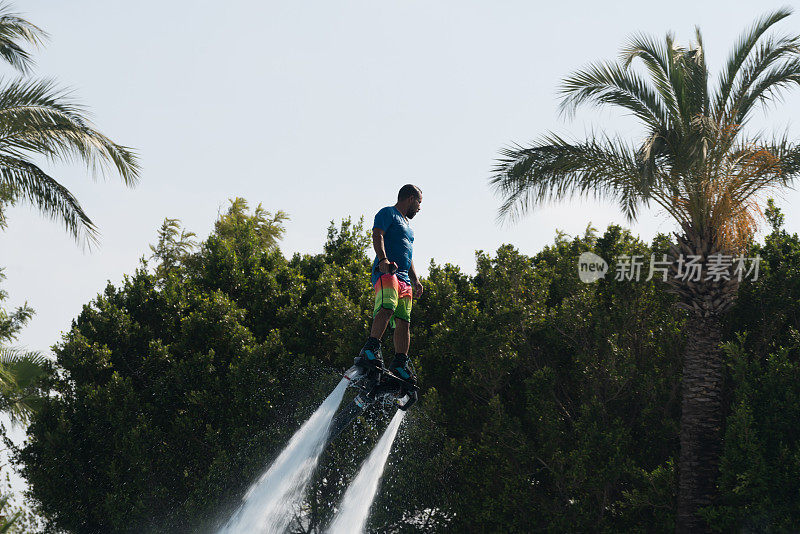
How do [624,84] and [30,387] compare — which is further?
[30,387]

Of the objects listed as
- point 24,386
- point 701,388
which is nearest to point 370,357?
point 701,388

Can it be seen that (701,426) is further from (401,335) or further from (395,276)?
(395,276)

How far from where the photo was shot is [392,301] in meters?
8.16

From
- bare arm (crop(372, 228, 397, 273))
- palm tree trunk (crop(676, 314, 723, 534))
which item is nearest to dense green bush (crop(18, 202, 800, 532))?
palm tree trunk (crop(676, 314, 723, 534))

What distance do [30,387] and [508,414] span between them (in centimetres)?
1117

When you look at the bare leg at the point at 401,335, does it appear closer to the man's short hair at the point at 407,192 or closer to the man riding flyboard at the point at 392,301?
the man riding flyboard at the point at 392,301

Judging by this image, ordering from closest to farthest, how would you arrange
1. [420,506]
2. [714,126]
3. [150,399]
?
1. [714,126]
2. [420,506]
3. [150,399]

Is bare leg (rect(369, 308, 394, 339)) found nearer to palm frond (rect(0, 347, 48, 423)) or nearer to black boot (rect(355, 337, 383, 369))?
black boot (rect(355, 337, 383, 369))

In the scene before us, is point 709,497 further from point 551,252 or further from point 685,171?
point 551,252

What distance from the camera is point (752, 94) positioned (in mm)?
13156

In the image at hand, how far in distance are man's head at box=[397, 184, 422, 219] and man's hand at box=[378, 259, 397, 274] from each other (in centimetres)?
82

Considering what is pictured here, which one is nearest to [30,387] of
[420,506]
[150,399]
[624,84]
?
[150,399]

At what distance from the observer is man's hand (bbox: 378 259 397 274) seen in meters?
7.94

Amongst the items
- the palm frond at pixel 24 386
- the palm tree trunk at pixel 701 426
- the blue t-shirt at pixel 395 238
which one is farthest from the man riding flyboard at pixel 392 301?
the palm frond at pixel 24 386
